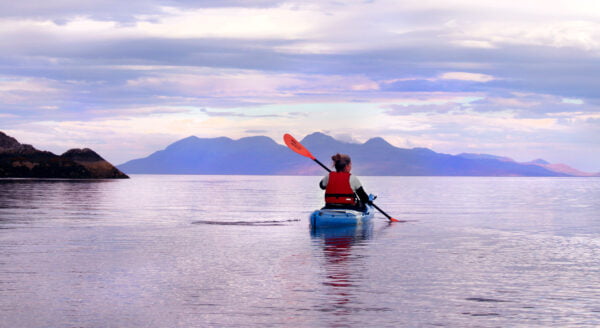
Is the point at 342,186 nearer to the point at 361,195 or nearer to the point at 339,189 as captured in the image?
the point at 339,189

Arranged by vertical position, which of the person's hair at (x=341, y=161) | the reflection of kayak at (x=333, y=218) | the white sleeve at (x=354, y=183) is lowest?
the reflection of kayak at (x=333, y=218)

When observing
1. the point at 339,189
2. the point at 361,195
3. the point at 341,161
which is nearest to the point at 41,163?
the point at 361,195

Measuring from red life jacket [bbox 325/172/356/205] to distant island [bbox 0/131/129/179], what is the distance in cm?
16672

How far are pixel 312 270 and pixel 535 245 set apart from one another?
1079cm

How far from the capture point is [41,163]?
18738cm

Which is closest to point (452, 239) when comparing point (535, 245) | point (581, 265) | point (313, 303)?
point (535, 245)

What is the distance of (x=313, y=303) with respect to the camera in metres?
13.1

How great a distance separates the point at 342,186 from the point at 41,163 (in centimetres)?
17233

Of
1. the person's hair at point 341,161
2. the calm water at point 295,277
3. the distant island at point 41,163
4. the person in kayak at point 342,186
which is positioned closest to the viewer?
the calm water at point 295,277

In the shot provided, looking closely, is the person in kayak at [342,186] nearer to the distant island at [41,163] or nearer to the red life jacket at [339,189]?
the red life jacket at [339,189]

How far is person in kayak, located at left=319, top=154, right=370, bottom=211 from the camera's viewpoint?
1160 inches

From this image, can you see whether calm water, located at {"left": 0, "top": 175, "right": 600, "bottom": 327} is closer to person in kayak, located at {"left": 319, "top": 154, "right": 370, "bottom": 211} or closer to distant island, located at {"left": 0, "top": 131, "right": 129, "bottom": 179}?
person in kayak, located at {"left": 319, "top": 154, "right": 370, "bottom": 211}

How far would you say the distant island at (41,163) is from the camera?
183625 mm

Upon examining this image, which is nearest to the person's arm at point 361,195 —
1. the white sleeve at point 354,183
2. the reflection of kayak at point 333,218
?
the white sleeve at point 354,183
